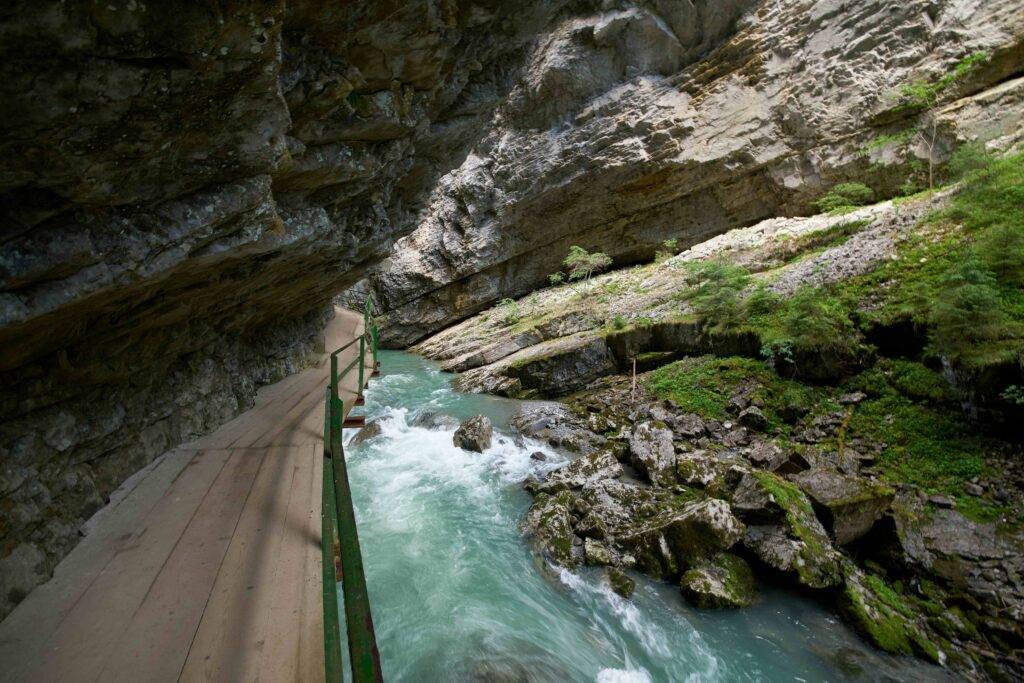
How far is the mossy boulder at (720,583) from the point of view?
5.34m

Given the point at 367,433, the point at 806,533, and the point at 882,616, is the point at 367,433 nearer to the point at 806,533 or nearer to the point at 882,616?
the point at 806,533

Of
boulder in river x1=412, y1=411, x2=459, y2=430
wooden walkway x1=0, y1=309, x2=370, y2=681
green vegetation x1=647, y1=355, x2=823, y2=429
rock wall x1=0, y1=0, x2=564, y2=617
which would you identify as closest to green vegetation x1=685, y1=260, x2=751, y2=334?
green vegetation x1=647, y1=355, x2=823, y2=429

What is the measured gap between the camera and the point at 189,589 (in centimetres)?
275

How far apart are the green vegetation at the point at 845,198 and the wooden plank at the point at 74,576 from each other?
19296 mm

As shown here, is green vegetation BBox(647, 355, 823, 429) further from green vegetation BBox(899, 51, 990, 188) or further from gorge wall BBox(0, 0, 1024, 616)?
green vegetation BBox(899, 51, 990, 188)

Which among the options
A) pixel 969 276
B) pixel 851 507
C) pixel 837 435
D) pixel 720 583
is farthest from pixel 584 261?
pixel 720 583

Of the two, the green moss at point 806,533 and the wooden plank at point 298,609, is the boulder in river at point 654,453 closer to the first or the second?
the green moss at point 806,533

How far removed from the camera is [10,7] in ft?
5.65

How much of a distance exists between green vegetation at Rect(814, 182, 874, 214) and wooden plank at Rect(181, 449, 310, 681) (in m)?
18.5

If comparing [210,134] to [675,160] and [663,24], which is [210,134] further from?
[663,24]

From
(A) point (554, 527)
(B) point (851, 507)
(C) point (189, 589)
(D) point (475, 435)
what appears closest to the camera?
(C) point (189, 589)

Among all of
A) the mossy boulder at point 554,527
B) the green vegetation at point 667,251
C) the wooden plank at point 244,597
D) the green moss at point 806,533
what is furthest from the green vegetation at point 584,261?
the wooden plank at point 244,597

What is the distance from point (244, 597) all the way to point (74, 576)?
1.44m

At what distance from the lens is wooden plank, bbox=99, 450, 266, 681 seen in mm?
2240
